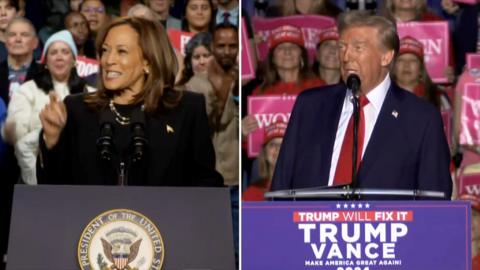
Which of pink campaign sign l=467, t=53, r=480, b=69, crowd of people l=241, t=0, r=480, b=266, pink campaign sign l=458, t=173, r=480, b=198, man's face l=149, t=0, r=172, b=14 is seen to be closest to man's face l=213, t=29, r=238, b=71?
crowd of people l=241, t=0, r=480, b=266

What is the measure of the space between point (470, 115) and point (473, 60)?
0.34 m

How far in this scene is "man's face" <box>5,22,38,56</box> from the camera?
6496 millimetres

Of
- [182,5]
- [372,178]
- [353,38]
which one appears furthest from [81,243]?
[182,5]

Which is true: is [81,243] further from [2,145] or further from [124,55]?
[2,145]

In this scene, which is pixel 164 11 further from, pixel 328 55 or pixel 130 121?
pixel 130 121

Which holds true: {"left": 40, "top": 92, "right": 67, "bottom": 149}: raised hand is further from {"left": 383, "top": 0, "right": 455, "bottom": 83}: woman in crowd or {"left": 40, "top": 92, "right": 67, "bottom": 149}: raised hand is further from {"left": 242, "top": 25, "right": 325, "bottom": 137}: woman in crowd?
{"left": 383, "top": 0, "right": 455, "bottom": 83}: woman in crowd

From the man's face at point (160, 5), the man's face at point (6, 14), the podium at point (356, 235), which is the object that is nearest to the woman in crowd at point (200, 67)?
the man's face at point (160, 5)

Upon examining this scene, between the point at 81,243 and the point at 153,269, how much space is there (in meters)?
0.26

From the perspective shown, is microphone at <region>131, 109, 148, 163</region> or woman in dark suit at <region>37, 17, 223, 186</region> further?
woman in dark suit at <region>37, 17, 223, 186</region>

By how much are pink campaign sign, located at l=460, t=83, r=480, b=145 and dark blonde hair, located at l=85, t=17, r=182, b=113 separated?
188 cm

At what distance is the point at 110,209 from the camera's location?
3508 millimetres

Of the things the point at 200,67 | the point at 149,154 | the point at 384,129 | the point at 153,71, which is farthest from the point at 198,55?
the point at 384,129

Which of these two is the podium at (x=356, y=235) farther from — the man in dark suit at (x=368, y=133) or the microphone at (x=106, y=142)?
the man in dark suit at (x=368, y=133)

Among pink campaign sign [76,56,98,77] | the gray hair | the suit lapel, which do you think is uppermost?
the gray hair
